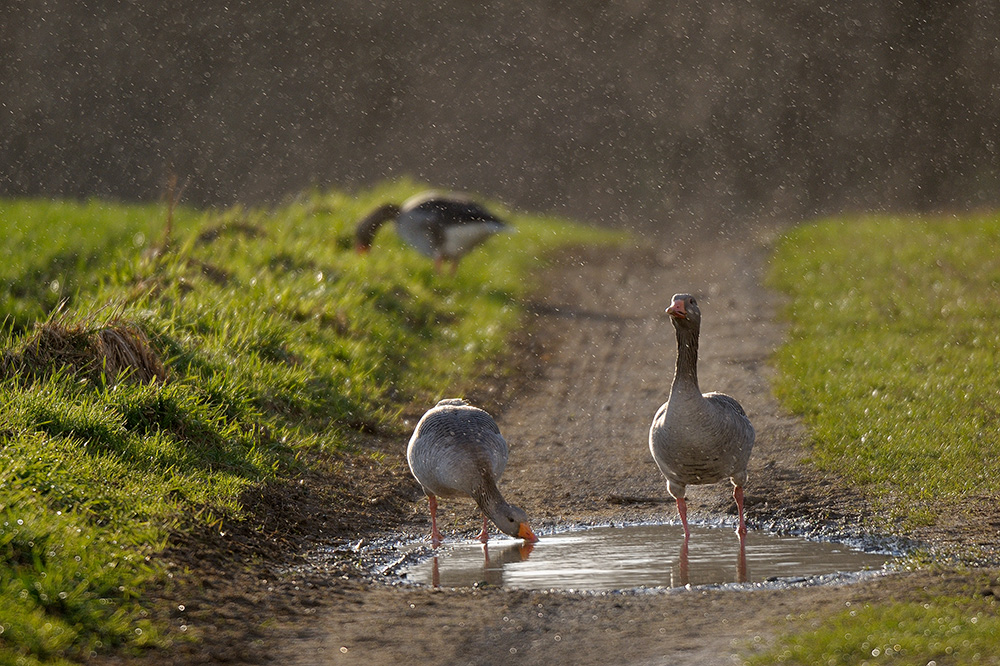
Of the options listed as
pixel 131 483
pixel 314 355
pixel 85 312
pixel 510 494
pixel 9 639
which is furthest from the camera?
pixel 314 355

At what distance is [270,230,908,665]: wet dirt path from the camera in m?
4.49

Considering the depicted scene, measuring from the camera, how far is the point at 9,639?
4.05 metres

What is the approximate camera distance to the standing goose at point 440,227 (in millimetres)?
15344

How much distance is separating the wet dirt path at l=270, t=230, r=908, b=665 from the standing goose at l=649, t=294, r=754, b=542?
607mm

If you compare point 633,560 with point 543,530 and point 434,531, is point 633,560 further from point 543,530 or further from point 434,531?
point 434,531

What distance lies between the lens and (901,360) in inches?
399

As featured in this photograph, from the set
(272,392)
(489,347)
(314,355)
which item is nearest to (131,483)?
(272,392)

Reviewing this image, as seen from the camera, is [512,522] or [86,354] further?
[86,354]

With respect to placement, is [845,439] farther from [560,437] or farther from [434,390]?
[434,390]

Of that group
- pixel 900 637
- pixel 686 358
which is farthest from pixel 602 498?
pixel 900 637

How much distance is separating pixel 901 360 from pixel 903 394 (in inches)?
50.1

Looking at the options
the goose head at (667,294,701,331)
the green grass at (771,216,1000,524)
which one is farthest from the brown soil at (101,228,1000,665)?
the goose head at (667,294,701,331)

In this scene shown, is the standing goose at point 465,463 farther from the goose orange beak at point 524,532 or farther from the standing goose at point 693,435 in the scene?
the standing goose at point 693,435

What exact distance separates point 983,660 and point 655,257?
Answer: 15870mm
